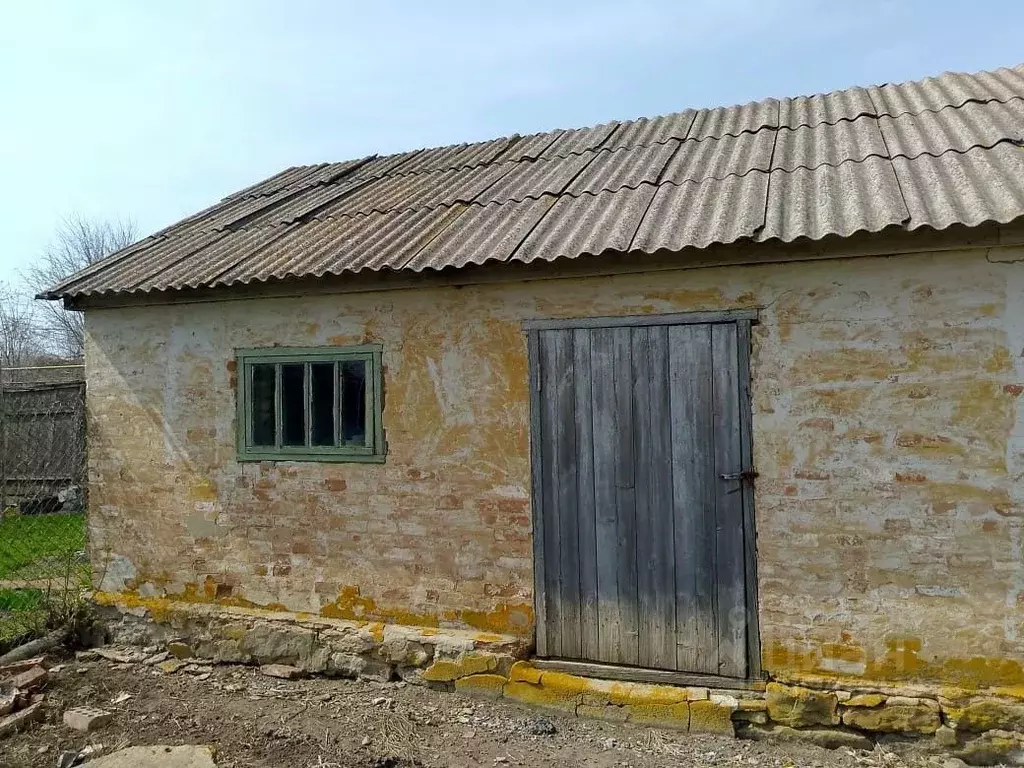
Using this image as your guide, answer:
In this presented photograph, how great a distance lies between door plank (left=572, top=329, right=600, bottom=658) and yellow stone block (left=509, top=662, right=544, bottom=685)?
0.31m

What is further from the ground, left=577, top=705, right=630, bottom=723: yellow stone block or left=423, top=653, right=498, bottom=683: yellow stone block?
left=423, top=653, right=498, bottom=683: yellow stone block

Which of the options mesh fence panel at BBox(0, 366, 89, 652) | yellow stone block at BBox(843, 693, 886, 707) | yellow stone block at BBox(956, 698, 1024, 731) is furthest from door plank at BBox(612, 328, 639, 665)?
mesh fence panel at BBox(0, 366, 89, 652)

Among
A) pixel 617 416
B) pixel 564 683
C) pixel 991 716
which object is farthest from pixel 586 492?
pixel 991 716

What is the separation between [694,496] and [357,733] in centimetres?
243

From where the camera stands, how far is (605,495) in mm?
4684

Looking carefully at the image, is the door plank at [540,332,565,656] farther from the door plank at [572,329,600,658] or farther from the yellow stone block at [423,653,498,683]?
the yellow stone block at [423,653,498,683]

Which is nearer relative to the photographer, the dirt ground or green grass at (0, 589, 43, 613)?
the dirt ground

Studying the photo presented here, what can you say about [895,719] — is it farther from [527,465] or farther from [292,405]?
[292,405]

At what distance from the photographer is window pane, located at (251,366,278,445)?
5551mm

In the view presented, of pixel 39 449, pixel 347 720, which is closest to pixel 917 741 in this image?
pixel 347 720

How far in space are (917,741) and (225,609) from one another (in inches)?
179

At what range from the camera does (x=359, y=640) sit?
16.9 feet

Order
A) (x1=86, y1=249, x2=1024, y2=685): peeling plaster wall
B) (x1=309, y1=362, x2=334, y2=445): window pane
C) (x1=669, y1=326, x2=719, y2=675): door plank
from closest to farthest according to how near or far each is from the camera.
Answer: (x1=86, y1=249, x2=1024, y2=685): peeling plaster wall, (x1=669, y1=326, x2=719, y2=675): door plank, (x1=309, y1=362, x2=334, y2=445): window pane

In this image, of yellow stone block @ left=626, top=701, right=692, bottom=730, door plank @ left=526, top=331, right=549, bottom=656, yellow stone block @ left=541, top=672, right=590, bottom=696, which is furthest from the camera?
door plank @ left=526, top=331, right=549, bottom=656
